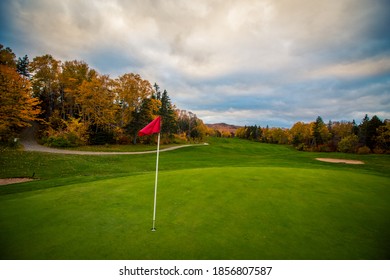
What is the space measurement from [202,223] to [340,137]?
102m

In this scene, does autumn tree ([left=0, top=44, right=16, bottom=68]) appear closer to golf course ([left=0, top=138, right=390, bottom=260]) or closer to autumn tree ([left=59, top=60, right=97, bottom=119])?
autumn tree ([left=59, top=60, right=97, bottom=119])

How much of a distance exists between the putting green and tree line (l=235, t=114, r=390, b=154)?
2365 inches

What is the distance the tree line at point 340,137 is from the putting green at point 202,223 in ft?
197

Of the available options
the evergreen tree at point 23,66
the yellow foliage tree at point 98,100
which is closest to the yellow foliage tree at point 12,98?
the yellow foliage tree at point 98,100

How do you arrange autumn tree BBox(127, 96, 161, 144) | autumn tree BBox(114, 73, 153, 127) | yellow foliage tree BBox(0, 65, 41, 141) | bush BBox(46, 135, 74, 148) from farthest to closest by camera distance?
autumn tree BBox(127, 96, 161, 144)
autumn tree BBox(114, 73, 153, 127)
bush BBox(46, 135, 74, 148)
yellow foliage tree BBox(0, 65, 41, 141)

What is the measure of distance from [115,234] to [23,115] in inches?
1288

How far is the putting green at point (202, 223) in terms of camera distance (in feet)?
15.2

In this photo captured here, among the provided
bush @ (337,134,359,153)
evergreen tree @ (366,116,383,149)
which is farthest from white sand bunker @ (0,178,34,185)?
evergreen tree @ (366,116,383,149)

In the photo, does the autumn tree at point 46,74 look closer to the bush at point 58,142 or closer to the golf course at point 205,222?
the bush at point 58,142

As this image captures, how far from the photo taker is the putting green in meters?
4.62
